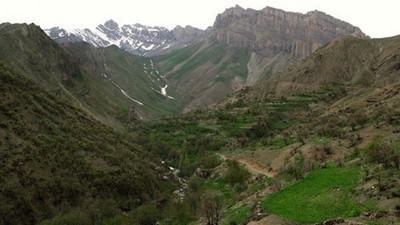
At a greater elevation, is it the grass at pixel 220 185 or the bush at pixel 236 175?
the bush at pixel 236 175

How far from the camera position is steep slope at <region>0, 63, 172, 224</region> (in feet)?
205

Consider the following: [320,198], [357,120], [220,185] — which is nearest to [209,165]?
[220,185]

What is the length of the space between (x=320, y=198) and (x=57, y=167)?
1971 inches

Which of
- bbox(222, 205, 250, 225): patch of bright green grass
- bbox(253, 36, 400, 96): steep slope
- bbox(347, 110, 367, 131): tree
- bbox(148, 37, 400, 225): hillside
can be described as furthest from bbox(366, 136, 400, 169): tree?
bbox(253, 36, 400, 96): steep slope

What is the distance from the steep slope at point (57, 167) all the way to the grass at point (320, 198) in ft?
101

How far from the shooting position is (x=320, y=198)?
35.6 metres

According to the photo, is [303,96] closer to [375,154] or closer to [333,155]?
[333,155]

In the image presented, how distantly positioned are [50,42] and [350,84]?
127 m

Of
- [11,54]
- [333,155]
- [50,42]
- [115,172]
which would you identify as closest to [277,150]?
[333,155]

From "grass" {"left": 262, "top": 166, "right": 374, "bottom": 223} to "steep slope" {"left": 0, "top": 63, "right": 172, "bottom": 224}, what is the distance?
3079cm

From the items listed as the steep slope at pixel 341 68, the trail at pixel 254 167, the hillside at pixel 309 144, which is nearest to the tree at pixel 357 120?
the hillside at pixel 309 144

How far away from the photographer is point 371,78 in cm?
15450

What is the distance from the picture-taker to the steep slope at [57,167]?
62594mm

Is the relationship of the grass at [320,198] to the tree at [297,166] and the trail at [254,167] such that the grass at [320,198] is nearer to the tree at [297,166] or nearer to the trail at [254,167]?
the tree at [297,166]
